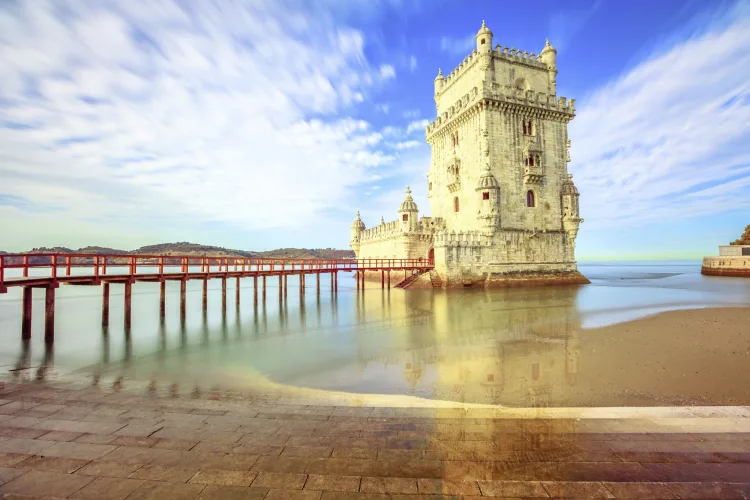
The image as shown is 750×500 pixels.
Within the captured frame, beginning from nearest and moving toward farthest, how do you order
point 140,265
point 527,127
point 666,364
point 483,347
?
1. point 666,364
2. point 483,347
3. point 140,265
4. point 527,127

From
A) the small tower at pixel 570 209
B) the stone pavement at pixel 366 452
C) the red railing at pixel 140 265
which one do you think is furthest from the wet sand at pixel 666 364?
the small tower at pixel 570 209

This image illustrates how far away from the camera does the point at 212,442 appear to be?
4.00 meters

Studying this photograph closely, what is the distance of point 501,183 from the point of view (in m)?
28.9

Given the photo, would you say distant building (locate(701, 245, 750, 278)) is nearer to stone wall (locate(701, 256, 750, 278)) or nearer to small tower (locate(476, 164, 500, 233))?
stone wall (locate(701, 256, 750, 278))

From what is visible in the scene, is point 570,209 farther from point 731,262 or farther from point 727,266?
point 727,266

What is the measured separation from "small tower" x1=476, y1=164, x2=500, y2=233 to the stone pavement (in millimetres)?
23695

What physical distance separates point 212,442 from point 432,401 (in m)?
3.56

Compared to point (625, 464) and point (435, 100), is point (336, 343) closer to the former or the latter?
point (625, 464)

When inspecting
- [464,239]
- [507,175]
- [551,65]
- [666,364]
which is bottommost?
[666,364]

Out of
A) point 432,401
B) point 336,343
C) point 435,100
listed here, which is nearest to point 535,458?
point 432,401

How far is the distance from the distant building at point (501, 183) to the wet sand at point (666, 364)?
14.8 metres

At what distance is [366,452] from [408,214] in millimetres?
28474

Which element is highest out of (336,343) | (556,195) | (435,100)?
(435,100)

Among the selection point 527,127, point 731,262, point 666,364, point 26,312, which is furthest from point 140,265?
point 731,262
